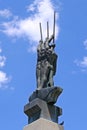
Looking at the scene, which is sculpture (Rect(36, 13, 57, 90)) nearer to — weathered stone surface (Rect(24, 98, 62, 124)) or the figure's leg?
the figure's leg

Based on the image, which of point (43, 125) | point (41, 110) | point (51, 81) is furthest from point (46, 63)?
point (43, 125)

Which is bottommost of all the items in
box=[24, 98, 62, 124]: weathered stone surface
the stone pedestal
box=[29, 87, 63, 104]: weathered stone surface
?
the stone pedestal

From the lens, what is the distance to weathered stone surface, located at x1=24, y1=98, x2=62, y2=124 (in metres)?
17.2

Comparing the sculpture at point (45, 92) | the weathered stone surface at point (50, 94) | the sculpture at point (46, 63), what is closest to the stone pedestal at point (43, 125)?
the sculpture at point (45, 92)

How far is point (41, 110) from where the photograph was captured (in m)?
17.2

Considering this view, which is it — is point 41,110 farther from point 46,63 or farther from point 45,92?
point 46,63

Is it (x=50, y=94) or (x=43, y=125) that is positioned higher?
(x=50, y=94)

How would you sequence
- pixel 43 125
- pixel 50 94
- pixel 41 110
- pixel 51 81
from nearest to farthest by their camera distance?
pixel 43 125
pixel 41 110
pixel 50 94
pixel 51 81

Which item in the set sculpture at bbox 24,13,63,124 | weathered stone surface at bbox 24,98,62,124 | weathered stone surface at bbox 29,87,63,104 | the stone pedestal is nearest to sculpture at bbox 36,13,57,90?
sculpture at bbox 24,13,63,124

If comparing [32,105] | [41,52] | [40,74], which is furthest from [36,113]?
[41,52]

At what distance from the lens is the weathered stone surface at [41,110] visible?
17172 millimetres

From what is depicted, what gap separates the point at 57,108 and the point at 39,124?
123cm

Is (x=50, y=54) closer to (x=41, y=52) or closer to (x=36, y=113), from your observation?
(x=41, y=52)

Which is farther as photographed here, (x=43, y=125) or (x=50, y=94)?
(x=50, y=94)
